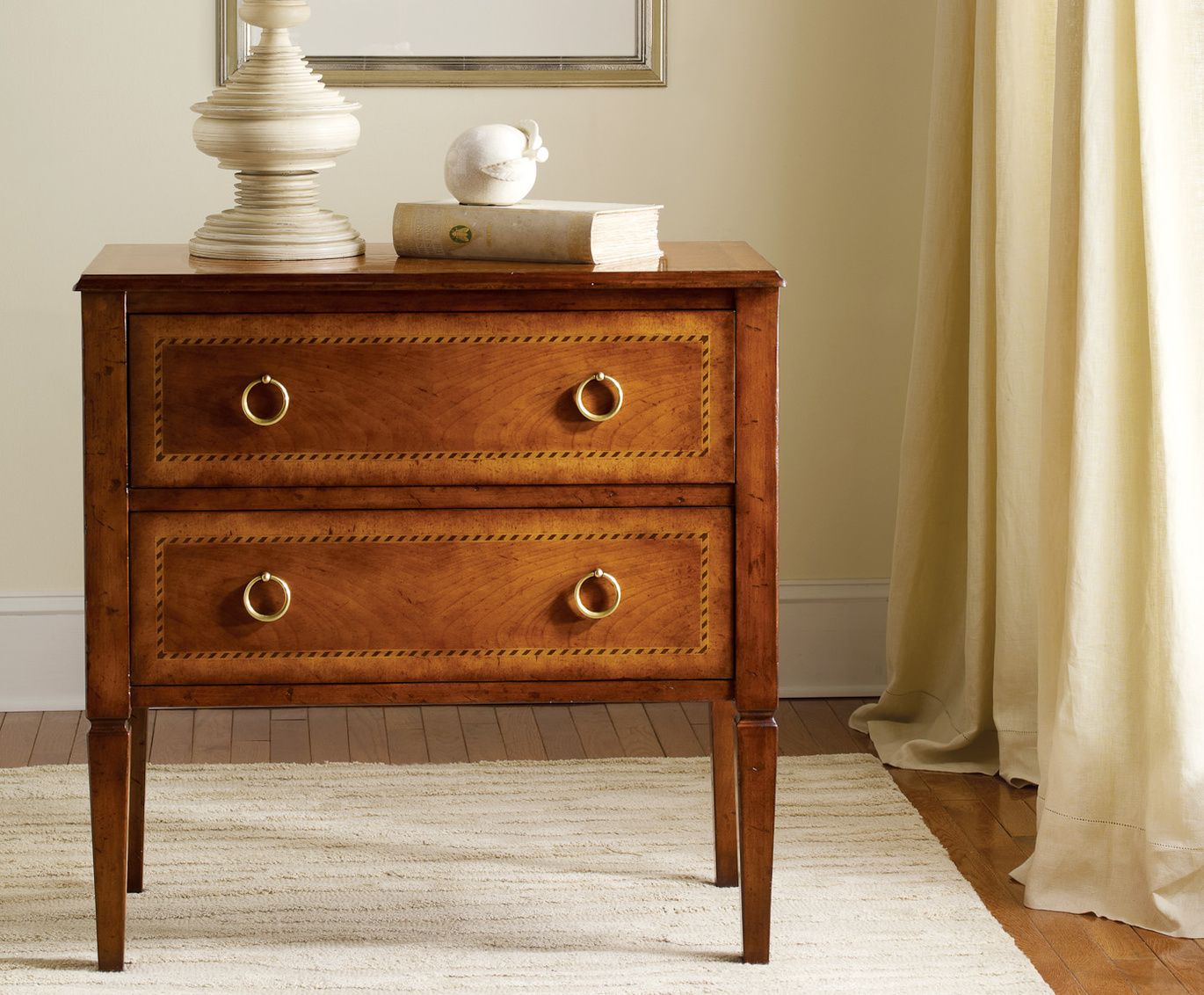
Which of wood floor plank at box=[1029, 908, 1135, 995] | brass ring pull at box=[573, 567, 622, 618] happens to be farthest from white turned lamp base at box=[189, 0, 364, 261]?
wood floor plank at box=[1029, 908, 1135, 995]

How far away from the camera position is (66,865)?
2.00 metres

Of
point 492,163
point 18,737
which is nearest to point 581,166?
point 492,163

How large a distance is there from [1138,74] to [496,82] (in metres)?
1.17

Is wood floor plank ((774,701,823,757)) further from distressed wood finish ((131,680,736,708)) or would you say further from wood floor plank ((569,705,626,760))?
distressed wood finish ((131,680,736,708))

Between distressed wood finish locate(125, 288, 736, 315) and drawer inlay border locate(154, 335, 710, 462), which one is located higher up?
distressed wood finish locate(125, 288, 736, 315)

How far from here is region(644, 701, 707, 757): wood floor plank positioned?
97.3 inches

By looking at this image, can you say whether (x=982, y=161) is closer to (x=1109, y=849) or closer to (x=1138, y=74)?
(x=1138, y=74)

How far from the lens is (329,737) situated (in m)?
2.53

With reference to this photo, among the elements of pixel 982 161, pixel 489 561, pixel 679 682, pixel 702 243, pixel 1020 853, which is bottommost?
pixel 1020 853

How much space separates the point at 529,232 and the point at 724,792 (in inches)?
30.6

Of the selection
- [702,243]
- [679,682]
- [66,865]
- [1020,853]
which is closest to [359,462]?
[679,682]

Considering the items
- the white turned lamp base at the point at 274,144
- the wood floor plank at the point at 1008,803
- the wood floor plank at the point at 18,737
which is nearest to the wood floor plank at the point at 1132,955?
the wood floor plank at the point at 1008,803

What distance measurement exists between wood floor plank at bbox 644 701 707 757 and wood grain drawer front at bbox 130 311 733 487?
949 millimetres

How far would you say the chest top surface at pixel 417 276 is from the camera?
155 cm
